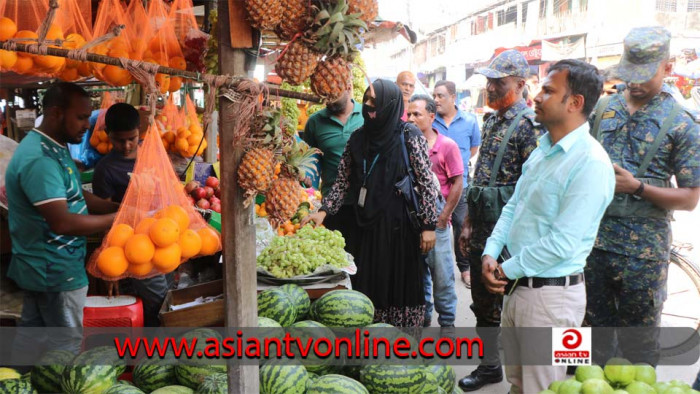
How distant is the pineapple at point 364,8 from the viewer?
62.0 inches

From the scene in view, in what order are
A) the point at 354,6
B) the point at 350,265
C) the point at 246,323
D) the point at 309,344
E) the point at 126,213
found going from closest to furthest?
the point at 354,6
the point at 246,323
the point at 126,213
the point at 309,344
the point at 350,265

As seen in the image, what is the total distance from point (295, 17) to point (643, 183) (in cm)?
256

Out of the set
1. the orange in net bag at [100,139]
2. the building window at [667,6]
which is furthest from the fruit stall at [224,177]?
the building window at [667,6]

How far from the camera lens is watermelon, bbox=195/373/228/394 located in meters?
1.95

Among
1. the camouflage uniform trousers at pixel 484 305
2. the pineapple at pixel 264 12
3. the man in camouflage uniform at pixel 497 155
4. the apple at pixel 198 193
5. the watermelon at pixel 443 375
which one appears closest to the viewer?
the pineapple at pixel 264 12

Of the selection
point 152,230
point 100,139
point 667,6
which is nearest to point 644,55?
point 152,230

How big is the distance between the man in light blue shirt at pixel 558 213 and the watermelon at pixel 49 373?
2.06 m

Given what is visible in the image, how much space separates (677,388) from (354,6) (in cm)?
196

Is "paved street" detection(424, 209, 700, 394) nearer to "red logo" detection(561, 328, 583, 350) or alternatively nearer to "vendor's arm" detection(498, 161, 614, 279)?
"red logo" detection(561, 328, 583, 350)

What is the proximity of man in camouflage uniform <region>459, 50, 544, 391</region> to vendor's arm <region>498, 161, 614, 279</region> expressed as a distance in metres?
1.03

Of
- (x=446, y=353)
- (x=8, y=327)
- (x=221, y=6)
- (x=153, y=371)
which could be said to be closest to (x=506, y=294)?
→ (x=446, y=353)

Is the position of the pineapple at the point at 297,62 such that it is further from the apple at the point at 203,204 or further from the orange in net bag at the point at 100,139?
the orange in net bag at the point at 100,139

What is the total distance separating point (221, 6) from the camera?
62.5 inches

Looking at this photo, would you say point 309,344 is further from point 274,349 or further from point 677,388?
point 677,388
